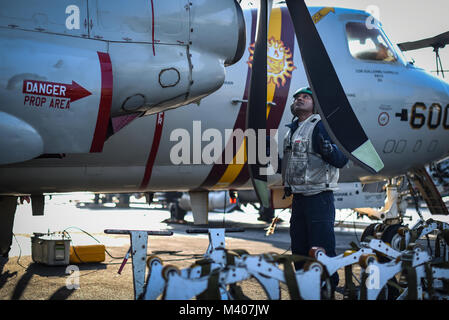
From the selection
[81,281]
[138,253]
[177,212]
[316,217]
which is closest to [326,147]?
[316,217]

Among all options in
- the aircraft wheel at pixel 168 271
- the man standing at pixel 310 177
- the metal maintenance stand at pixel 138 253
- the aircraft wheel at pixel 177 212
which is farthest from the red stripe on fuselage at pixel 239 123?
the aircraft wheel at pixel 177 212

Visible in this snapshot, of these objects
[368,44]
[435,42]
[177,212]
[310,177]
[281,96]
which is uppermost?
[435,42]

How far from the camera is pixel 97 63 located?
393 centimetres

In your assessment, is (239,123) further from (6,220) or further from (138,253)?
(6,220)

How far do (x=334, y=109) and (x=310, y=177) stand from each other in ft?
2.08

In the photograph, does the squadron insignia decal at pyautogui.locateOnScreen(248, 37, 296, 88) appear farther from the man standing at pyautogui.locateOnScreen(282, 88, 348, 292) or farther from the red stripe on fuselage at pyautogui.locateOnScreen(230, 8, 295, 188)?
the man standing at pyautogui.locateOnScreen(282, 88, 348, 292)

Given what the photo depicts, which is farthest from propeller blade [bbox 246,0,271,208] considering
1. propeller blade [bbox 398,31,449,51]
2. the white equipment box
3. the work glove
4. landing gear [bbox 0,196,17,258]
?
propeller blade [bbox 398,31,449,51]

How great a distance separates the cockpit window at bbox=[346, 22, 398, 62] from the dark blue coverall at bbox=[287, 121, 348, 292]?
2.86 m

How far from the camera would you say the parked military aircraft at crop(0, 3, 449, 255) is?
5.31 metres

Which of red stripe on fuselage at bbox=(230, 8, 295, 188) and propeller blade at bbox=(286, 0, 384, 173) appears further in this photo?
red stripe on fuselage at bbox=(230, 8, 295, 188)

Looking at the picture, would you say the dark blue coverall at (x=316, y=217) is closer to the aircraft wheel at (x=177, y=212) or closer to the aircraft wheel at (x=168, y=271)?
the aircraft wheel at (x=168, y=271)
